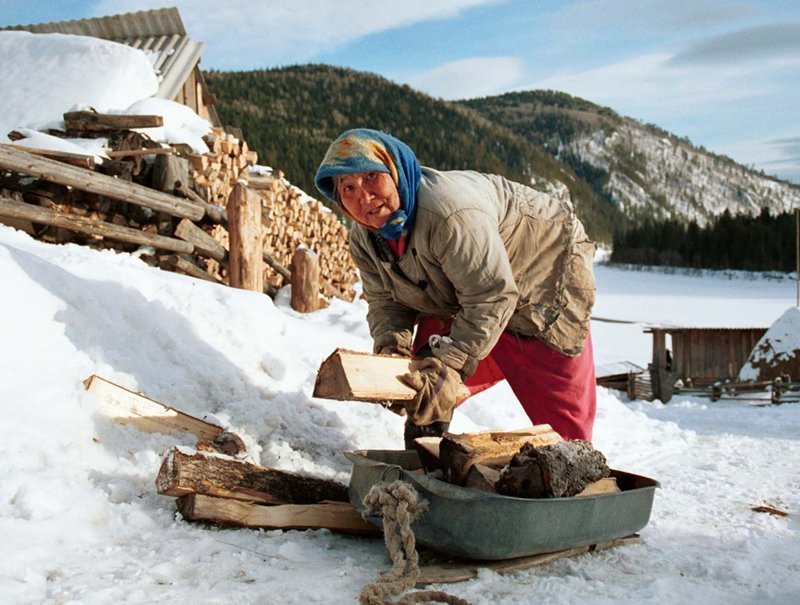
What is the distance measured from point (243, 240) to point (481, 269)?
469 cm

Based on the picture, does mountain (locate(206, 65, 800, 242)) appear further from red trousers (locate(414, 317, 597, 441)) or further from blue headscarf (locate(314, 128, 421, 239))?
blue headscarf (locate(314, 128, 421, 239))

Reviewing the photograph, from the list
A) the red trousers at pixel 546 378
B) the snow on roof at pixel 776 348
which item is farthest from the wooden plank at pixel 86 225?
the snow on roof at pixel 776 348

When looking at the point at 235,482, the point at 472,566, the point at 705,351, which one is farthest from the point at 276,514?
the point at 705,351

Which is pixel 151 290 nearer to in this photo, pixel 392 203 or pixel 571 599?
pixel 392 203

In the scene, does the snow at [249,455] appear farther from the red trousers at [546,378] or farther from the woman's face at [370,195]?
the woman's face at [370,195]

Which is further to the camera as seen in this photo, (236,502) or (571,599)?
(236,502)

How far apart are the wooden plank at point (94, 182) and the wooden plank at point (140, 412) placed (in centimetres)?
334

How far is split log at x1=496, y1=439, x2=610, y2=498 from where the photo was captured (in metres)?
2.60

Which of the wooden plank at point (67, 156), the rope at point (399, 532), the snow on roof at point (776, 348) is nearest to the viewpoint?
the rope at point (399, 532)

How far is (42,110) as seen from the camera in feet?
30.9

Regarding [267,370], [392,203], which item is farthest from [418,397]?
[267,370]

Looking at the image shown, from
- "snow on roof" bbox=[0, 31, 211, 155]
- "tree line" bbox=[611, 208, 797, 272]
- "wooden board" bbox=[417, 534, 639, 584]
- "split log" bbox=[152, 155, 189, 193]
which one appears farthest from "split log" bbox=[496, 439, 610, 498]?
"tree line" bbox=[611, 208, 797, 272]

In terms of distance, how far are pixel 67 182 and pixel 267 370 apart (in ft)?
10.1

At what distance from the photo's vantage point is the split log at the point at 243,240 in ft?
23.8
